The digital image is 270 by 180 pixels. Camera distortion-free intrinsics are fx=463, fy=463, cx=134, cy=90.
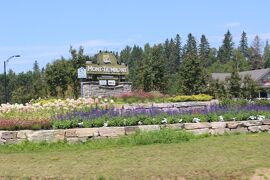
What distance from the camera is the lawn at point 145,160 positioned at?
8047 mm

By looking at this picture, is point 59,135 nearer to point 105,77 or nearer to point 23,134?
point 23,134

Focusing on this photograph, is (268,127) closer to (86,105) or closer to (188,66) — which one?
(86,105)

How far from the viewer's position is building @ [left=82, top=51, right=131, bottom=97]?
89.5 feet

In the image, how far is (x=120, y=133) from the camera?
12578 millimetres

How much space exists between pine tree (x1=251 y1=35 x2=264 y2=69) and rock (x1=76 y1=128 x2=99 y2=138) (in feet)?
348

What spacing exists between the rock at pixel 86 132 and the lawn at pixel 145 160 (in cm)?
48

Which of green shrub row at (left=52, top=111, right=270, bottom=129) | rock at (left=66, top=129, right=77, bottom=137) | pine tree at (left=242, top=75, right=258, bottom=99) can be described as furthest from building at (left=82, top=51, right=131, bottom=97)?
pine tree at (left=242, top=75, right=258, bottom=99)

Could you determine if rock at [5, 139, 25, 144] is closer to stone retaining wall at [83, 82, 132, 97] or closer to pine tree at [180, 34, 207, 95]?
stone retaining wall at [83, 82, 132, 97]

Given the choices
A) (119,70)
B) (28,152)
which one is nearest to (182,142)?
(28,152)

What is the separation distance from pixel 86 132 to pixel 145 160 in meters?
3.65

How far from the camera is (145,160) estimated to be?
9.12m

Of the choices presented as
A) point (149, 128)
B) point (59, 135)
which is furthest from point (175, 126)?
point (59, 135)

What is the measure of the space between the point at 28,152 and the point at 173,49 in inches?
4155

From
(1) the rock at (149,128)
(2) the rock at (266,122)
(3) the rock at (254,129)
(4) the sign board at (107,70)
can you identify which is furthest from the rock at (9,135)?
(4) the sign board at (107,70)
